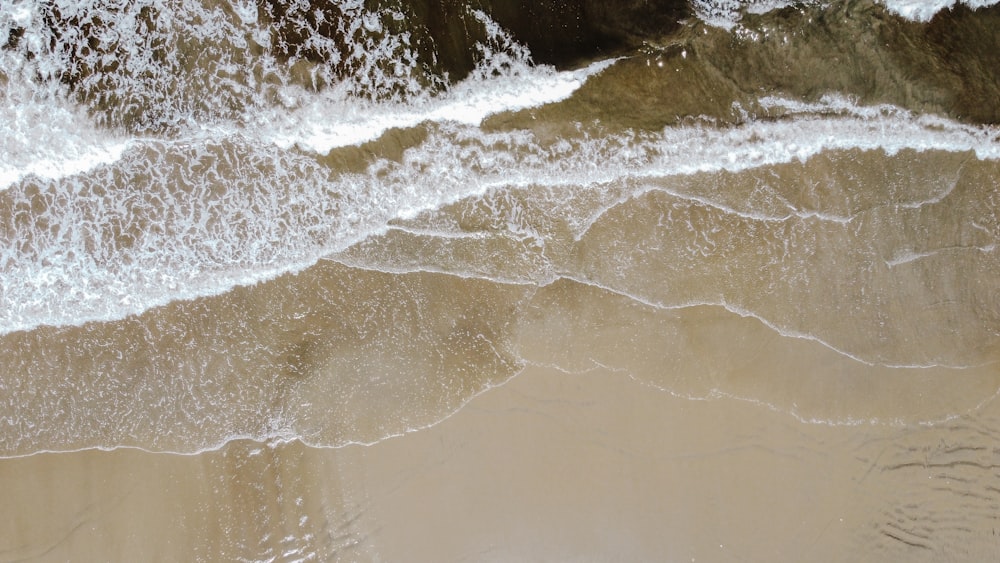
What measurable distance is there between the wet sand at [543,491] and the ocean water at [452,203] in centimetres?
26

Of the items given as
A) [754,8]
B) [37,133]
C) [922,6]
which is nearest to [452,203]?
[754,8]

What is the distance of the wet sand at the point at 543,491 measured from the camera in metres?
4.81

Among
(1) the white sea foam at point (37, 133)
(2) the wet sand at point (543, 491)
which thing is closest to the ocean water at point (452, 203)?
(1) the white sea foam at point (37, 133)

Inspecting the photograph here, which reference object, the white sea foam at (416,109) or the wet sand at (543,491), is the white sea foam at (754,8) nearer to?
the white sea foam at (416,109)

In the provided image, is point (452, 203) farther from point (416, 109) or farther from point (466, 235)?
point (416, 109)

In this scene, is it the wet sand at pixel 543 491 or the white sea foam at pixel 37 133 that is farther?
the white sea foam at pixel 37 133

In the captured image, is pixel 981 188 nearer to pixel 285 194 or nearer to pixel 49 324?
pixel 285 194

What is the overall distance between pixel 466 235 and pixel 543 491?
7.21 ft

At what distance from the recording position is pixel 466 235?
195 inches

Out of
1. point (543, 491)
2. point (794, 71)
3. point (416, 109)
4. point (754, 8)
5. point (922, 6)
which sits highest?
point (922, 6)

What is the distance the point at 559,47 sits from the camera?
4.93 metres

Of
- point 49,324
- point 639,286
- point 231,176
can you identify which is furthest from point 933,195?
point 49,324

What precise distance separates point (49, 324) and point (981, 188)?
25.9 feet

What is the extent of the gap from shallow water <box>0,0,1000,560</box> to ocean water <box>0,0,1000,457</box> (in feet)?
0.08
